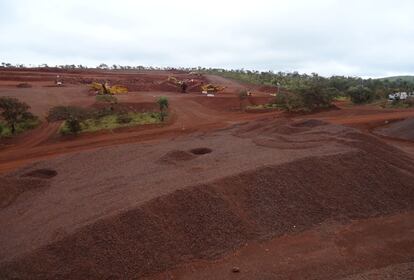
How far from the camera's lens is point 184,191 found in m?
9.98

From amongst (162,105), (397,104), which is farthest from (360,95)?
(162,105)

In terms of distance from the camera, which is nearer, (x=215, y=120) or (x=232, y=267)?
(x=232, y=267)

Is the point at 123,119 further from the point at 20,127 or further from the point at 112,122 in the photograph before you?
the point at 20,127

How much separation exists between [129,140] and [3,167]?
18.5 feet

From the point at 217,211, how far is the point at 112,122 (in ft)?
48.2

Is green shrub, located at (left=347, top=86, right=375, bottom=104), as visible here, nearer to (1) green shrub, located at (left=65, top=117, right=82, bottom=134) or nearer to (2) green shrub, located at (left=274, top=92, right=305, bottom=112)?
(2) green shrub, located at (left=274, top=92, right=305, bottom=112)

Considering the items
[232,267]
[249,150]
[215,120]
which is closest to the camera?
[232,267]

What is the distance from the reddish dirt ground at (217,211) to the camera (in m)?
8.05

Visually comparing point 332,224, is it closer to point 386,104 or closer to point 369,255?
point 369,255

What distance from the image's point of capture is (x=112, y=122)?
910 inches

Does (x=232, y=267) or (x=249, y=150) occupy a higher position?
(x=249, y=150)

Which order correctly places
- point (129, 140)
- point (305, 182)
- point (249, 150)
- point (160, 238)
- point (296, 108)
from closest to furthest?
1. point (160, 238)
2. point (305, 182)
3. point (249, 150)
4. point (129, 140)
5. point (296, 108)

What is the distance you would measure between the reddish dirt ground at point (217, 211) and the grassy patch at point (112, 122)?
5.96 m

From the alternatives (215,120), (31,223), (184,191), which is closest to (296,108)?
(215,120)
